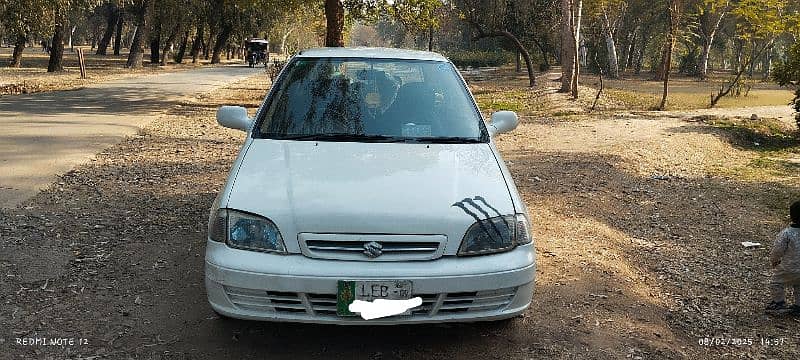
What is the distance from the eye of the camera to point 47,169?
8141 millimetres

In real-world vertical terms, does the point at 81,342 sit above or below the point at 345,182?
below

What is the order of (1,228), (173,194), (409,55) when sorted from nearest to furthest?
(409,55)
(1,228)
(173,194)

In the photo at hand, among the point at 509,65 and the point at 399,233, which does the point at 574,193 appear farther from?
the point at 509,65

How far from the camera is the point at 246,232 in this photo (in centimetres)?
350

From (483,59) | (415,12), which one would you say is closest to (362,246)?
(415,12)

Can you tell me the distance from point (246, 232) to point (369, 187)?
66 centimetres

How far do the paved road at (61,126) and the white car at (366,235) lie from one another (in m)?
3.88

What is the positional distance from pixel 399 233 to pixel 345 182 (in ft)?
1.63

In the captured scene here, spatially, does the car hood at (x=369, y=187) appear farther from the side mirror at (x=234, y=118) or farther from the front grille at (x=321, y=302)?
the side mirror at (x=234, y=118)

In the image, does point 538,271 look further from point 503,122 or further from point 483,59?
point 483,59

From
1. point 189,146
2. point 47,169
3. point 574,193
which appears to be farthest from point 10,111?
point 574,193

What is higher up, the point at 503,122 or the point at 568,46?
the point at 568,46

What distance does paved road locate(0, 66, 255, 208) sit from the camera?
7.80 metres

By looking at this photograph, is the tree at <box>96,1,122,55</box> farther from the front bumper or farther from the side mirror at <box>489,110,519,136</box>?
the front bumper
